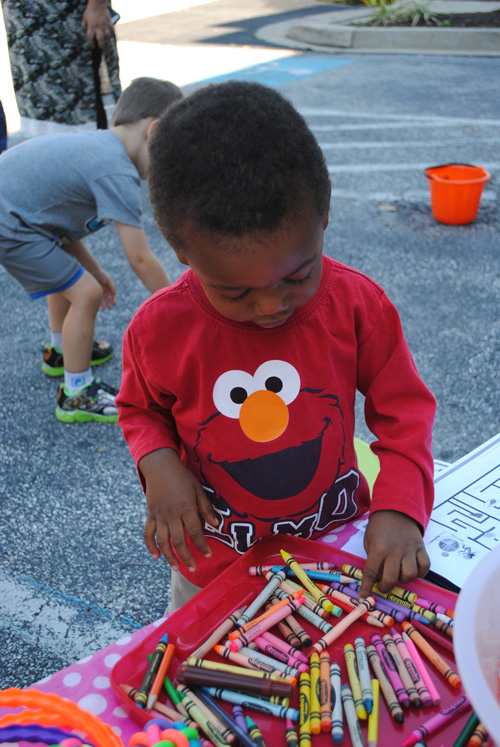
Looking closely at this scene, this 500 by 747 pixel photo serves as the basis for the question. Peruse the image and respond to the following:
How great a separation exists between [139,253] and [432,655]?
1791 mm

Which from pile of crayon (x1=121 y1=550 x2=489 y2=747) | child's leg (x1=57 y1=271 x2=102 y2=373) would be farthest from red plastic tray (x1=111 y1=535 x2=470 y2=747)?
child's leg (x1=57 y1=271 x2=102 y2=373)

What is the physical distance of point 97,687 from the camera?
961mm

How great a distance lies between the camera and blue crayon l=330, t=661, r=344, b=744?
82 cm

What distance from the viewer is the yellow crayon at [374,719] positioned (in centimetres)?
82

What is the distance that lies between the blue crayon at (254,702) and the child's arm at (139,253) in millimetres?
1727

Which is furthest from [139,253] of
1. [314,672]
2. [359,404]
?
[314,672]

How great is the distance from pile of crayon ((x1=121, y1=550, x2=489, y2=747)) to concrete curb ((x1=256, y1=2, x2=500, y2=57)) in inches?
359

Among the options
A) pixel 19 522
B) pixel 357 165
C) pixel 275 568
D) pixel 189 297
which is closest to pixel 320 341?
pixel 189 297

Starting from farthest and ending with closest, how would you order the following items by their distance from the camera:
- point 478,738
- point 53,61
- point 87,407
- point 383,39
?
point 383,39 < point 53,61 < point 87,407 < point 478,738

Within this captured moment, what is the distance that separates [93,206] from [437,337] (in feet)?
4.99

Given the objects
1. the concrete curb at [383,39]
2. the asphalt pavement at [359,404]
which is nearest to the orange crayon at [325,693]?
the asphalt pavement at [359,404]

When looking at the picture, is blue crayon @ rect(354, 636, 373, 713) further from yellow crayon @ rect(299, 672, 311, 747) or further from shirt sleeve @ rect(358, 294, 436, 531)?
shirt sleeve @ rect(358, 294, 436, 531)

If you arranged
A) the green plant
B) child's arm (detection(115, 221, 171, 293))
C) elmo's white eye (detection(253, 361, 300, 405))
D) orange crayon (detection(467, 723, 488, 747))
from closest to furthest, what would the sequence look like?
orange crayon (detection(467, 723, 488, 747)) < elmo's white eye (detection(253, 361, 300, 405)) < child's arm (detection(115, 221, 171, 293)) < the green plant

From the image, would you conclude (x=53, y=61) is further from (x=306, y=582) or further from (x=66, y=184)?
(x=306, y=582)
